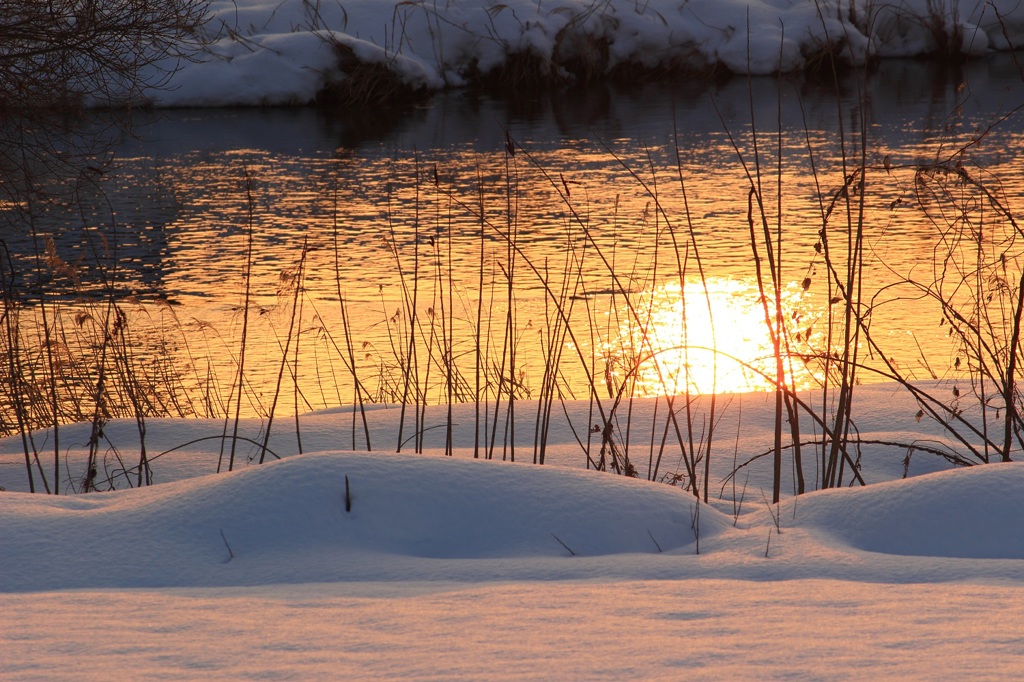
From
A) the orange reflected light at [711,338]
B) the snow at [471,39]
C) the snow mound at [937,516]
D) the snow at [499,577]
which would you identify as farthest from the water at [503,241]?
the snow at [471,39]

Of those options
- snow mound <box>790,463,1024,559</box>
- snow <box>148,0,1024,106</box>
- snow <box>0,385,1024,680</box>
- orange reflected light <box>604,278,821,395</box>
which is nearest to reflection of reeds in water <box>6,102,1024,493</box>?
orange reflected light <box>604,278,821,395</box>

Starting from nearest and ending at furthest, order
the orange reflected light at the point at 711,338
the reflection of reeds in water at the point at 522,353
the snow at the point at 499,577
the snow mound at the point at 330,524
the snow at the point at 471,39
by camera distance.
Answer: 1. the snow at the point at 499,577
2. the snow mound at the point at 330,524
3. the reflection of reeds in water at the point at 522,353
4. the orange reflected light at the point at 711,338
5. the snow at the point at 471,39

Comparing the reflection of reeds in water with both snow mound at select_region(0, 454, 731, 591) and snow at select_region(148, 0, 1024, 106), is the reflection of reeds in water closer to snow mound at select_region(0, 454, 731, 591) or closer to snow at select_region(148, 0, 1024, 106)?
snow mound at select_region(0, 454, 731, 591)

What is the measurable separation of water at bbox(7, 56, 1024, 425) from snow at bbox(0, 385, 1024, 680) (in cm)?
62

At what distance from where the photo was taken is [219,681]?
1476 millimetres

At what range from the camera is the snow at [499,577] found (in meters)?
1.54

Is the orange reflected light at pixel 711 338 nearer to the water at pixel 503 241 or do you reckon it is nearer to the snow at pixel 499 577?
the water at pixel 503 241

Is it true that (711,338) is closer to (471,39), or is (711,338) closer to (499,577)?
(499,577)

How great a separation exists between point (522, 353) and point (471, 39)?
13914 millimetres

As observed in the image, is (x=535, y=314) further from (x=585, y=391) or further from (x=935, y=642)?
(x=935, y=642)

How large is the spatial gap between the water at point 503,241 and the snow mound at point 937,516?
1.68 ft

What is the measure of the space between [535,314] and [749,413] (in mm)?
2407

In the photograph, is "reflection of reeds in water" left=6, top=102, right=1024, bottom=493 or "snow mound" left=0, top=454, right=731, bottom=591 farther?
"reflection of reeds in water" left=6, top=102, right=1024, bottom=493

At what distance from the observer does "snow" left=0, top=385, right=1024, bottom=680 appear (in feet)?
5.07
